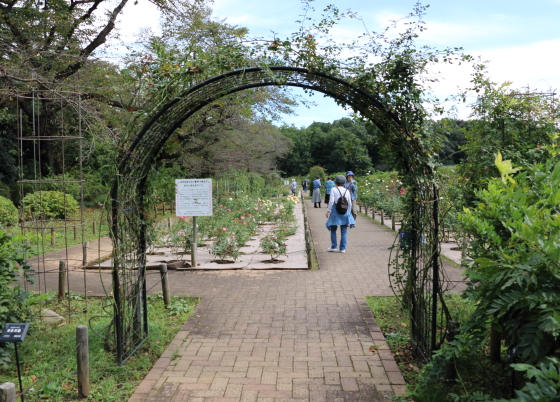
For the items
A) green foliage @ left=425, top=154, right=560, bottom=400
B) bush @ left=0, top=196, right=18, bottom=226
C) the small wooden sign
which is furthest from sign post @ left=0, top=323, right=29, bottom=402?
bush @ left=0, top=196, right=18, bottom=226

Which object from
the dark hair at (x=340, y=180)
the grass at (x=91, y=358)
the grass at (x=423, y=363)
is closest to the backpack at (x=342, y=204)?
the dark hair at (x=340, y=180)

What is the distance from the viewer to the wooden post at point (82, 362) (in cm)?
373

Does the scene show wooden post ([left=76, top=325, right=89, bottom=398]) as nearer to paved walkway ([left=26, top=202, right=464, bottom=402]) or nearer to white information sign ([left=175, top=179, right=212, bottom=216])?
paved walkway ([left=26, top=202, right=464, bottom=402])

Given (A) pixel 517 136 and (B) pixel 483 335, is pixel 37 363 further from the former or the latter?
(A) pixel 517 136

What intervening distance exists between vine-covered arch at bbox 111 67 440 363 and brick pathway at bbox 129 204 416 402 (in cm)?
58

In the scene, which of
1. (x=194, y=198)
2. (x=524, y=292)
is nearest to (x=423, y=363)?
(x=524, y=292)

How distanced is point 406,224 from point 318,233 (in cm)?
995

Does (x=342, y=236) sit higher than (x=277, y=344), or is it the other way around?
(x=342, y=236)

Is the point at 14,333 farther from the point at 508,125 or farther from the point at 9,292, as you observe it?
the point at 508,125

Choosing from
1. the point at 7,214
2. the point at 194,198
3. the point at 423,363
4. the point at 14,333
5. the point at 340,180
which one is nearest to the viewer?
the point at 14,333

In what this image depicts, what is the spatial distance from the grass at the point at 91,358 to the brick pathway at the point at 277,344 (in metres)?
0.15

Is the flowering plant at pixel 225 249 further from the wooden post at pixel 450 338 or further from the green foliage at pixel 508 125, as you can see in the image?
the wooden post at pixel 450 338

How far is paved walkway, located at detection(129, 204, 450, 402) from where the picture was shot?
3.94 m

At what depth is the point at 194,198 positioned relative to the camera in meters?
9.72
